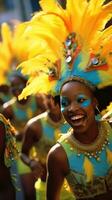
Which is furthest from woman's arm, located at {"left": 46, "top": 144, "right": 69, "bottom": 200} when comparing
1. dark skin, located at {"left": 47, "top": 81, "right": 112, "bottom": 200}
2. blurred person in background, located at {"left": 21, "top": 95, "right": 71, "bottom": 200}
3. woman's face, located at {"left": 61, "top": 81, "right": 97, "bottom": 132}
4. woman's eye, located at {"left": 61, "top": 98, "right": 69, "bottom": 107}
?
blurred person in background, located at {"left": 21, "top": 95, "right": 71, "bottom": 200}

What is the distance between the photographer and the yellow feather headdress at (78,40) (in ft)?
15.7

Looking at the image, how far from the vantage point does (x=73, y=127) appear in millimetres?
4758

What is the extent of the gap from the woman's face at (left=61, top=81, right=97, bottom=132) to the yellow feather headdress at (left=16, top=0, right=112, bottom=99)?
102 millimetres

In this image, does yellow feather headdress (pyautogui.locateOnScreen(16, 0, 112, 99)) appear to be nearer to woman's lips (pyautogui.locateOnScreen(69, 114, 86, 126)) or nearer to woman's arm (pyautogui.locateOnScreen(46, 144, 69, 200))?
woman's lips (pyautogui.locateOnScreen(69, 114, 86, 126))

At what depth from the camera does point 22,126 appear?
916cm

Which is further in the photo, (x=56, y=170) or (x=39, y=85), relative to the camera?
(x=39, y=85)

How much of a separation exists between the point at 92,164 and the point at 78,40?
3.19 feet

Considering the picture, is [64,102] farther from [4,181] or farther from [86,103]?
[4,181]

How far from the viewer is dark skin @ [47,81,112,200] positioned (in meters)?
4.70

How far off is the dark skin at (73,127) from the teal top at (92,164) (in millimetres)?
46

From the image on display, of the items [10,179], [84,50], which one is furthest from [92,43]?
[10,179]

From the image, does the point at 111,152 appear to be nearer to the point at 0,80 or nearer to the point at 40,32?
the point at 40,32

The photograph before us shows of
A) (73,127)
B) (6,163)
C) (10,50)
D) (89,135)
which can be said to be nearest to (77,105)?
(73,127)

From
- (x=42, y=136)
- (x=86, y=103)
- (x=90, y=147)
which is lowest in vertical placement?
(x=42, y=136)
